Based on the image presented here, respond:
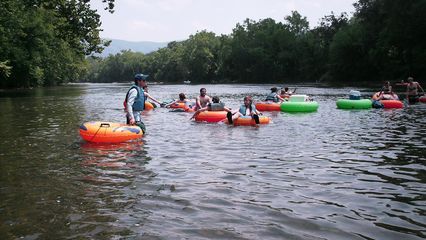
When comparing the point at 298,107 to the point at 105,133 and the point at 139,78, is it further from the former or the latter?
the point at 105,133

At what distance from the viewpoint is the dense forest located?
31828 mm

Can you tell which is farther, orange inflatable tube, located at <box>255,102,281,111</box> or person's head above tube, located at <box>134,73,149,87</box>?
orange inflatable tube, located at <box>255,102,281,111</box>

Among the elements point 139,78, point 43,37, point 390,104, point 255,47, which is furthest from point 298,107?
point 255,47

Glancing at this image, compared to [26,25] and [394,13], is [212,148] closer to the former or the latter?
[26,25]

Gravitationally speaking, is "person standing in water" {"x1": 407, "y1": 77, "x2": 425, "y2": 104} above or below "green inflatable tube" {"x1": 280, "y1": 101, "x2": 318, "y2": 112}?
above

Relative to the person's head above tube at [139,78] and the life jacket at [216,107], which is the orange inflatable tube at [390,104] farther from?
the person's head above tube at [139,78]

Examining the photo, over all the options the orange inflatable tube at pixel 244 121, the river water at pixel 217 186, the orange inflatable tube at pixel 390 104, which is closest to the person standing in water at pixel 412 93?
the orange inflatable tube at pixel 390 104

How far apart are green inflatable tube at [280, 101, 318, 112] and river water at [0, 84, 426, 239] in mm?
6725

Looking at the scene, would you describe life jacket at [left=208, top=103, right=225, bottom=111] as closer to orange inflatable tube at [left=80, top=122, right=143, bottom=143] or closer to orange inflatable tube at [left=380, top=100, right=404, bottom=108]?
orange inflatable tube at [left=80, top=122, right=143, bottom=143]

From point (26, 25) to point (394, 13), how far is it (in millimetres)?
40509

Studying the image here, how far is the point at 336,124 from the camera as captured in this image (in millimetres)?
14539

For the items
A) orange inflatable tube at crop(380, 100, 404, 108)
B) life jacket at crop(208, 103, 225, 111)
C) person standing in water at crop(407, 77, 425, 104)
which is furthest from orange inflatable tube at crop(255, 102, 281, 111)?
person standing in water at crop(407, 77, 425, 104)

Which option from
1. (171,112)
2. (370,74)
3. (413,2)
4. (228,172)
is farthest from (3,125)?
(370,74)

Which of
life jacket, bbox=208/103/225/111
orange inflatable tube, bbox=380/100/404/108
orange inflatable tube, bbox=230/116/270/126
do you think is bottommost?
orange inflatable tube, bbox=230/116/270/126
